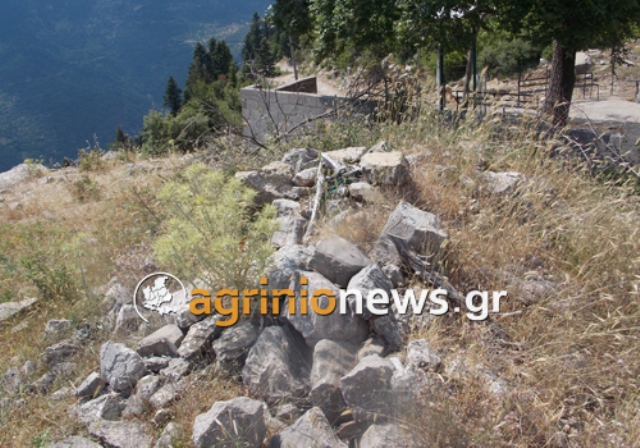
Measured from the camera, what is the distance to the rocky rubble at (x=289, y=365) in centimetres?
208

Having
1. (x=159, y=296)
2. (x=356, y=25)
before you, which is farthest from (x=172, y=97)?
(x=159, y=296)

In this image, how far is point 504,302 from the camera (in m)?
2.80

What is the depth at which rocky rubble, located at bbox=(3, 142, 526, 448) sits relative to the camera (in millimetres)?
2076

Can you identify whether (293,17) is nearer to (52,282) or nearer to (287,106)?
(287,106)

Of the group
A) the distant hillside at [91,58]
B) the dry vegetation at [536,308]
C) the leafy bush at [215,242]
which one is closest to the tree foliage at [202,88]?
the distant hillside at [91,58]

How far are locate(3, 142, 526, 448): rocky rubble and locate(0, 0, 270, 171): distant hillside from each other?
5160 centimetres

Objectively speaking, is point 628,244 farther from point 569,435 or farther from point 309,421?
point 309,421

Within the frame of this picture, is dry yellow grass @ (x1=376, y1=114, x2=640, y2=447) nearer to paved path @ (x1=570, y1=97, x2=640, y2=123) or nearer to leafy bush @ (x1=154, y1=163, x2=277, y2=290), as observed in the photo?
leafy bush @ (x1=154, y1=163, x2=277, y2=290)

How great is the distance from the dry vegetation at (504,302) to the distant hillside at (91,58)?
5042 cm

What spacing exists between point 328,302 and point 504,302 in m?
1.10

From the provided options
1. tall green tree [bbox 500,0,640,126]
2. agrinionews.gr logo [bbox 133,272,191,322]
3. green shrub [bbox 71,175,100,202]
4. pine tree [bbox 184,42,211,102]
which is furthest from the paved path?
pine tree [bbox 184,42,211,102]

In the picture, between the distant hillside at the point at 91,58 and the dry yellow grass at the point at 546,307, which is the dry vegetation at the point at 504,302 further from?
the distant hillside at the point at 91,58

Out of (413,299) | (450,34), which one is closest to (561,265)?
A: (413,299)

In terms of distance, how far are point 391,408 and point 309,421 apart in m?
0.38
